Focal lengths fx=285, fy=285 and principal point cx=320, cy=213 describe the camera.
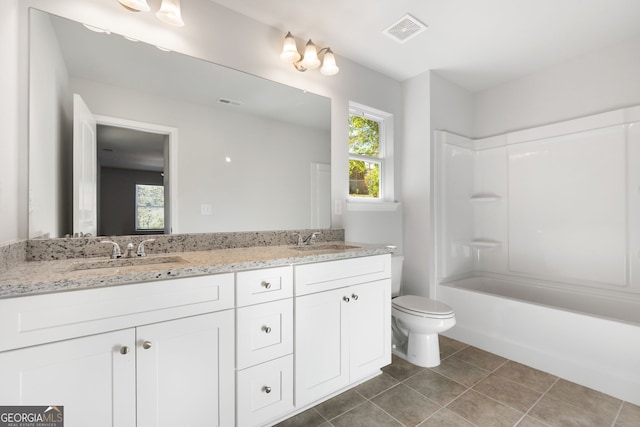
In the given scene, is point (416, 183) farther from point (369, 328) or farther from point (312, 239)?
point (369, 328)

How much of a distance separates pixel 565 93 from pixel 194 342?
3.52 meters

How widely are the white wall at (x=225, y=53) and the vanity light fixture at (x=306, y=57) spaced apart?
0.31ft

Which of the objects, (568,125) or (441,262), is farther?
(441,262)

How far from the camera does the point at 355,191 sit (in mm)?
2613

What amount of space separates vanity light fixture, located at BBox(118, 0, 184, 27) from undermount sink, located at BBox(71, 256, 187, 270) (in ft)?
4.15

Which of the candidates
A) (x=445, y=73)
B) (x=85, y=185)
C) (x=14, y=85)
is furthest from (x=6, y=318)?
(x=445, y=73)

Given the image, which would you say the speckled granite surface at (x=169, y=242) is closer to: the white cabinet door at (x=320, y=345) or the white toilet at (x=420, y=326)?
the white cabinet door at (x=320, y=345)

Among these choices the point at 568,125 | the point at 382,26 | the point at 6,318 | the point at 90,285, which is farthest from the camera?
the point at 568,125

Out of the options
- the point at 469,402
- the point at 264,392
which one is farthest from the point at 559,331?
the point at 264,392

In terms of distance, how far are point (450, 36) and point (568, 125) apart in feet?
4.60

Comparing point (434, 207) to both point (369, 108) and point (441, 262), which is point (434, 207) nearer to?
point (441, 262)

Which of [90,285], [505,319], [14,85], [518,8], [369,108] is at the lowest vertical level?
[505,319]

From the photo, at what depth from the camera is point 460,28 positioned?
2.10m

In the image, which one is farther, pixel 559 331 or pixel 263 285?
pixel 559 331
